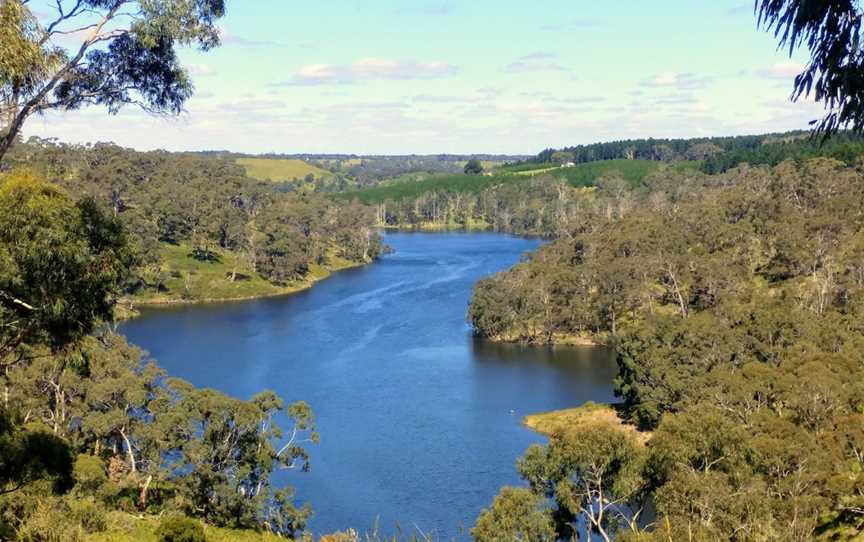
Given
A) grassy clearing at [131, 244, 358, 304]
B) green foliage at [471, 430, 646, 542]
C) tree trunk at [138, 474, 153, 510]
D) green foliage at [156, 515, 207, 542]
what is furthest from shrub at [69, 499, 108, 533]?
grassy clearing at [131, 244, 358, 304]

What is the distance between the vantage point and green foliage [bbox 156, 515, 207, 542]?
18.1 m

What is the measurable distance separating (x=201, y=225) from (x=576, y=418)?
258 ft

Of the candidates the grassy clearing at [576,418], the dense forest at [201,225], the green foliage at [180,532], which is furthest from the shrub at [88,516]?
the dense forest at [201,225]

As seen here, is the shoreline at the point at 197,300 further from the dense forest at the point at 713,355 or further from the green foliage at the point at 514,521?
the green foliage at the point at 514,521

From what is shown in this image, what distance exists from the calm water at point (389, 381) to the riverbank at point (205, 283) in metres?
4.80

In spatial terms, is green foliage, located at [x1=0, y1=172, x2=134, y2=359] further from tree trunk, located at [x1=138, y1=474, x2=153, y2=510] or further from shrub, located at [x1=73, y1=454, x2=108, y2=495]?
tree trunk, located at [x1=138, y1=474, x2=153, y2=510]

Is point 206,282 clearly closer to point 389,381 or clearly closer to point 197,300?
point 197,300

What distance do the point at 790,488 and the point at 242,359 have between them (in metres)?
50.9

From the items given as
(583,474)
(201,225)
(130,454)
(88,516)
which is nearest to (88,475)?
(130,454)

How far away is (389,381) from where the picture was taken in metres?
63.3

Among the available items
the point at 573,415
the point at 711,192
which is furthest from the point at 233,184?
the point at 573,415

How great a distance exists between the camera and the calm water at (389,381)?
140 ft

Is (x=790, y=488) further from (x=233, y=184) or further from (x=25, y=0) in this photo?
(x=233, y=184)

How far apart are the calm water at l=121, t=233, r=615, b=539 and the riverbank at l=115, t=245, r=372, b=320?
4799 mm
